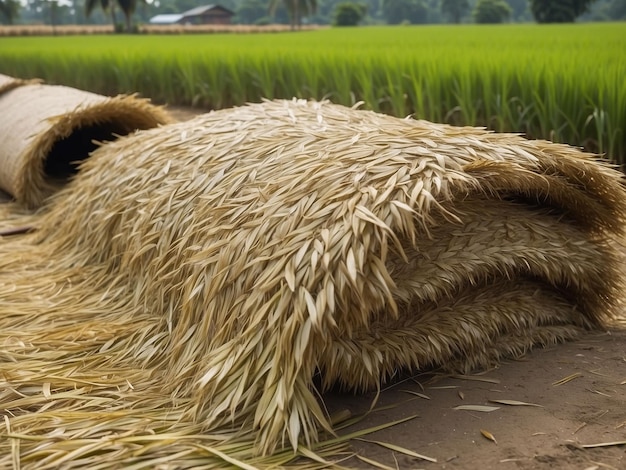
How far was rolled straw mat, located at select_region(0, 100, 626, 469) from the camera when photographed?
122cm

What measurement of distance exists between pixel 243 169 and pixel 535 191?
682mm

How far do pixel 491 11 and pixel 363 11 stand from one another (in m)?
9.34

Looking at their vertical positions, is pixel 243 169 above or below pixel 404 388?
above

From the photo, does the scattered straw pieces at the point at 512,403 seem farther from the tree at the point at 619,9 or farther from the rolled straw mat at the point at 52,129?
the tree at the point at 619,9

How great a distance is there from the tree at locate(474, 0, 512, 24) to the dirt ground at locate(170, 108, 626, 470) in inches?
1689

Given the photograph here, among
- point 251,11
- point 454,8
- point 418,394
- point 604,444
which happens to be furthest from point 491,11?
point 604,444

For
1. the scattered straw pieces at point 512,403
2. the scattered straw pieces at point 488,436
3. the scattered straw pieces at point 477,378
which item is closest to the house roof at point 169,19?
the scattered straw pieces at point 477,378

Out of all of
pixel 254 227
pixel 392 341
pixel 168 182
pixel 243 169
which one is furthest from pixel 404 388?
pixel 168 182

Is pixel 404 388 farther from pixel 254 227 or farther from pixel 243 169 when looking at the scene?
pixel 243 169

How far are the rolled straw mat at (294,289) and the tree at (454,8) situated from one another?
159 feet

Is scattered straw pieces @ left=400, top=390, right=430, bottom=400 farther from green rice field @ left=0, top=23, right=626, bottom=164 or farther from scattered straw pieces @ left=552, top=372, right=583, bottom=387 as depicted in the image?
green rice field @ left=0, top=23, right=626, bottom=164

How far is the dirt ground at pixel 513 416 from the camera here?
3.80 feet

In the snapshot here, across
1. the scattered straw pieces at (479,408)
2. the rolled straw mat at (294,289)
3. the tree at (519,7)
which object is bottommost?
the tree at (519,7)

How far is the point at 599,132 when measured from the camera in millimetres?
3074
